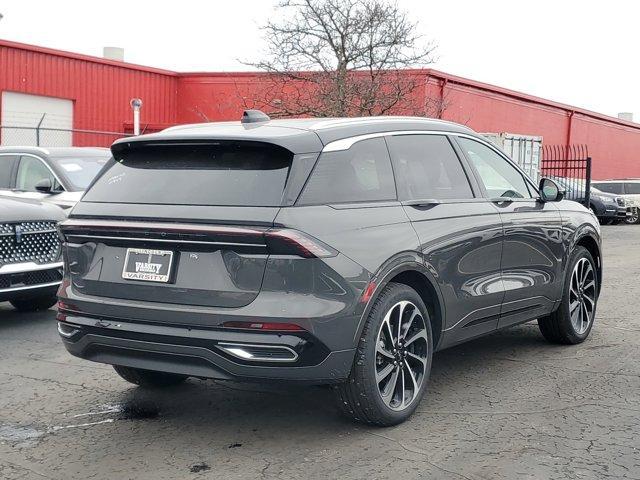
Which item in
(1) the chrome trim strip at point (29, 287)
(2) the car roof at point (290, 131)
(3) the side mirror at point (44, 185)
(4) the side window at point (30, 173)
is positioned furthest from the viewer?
(4) the side window at point (30, 173)

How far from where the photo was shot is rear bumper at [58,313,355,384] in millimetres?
4199

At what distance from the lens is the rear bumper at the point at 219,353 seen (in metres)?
4.20

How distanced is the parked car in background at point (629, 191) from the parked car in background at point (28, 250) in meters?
22.8

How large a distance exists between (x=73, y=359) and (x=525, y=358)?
3.44 meters

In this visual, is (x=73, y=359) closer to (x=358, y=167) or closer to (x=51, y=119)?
(x=358, y=167)

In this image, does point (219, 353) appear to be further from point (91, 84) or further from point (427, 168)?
point (91, 84)

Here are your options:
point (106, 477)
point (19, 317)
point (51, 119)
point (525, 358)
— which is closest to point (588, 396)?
point (525, 358)

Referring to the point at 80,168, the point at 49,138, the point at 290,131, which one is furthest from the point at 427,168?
the point at 49,138

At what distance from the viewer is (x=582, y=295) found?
701 centimetres

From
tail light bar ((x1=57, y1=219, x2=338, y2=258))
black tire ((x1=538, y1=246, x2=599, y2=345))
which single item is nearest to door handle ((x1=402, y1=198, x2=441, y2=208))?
tail light bar ((x1=57, y1=219, x2=338, y2=258))

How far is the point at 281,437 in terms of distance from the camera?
4.64 m

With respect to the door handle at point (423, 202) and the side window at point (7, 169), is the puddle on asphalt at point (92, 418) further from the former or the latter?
the side window at point (7, 169)

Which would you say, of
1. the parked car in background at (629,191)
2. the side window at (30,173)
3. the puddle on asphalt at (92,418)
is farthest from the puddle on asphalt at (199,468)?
the parked car in background at (629,191)

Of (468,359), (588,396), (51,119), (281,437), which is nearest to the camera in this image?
(281,437)
